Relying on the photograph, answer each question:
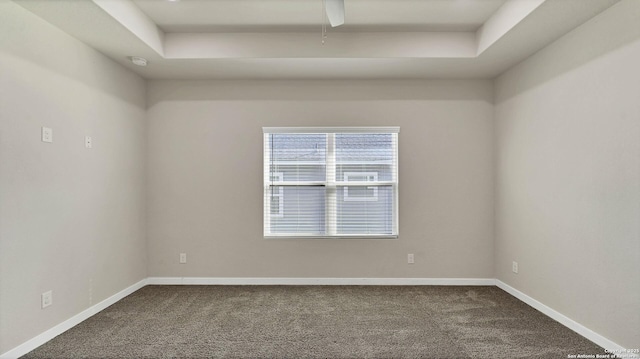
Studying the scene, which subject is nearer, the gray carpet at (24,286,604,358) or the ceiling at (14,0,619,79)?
the gray carpet at (24,286,604,358)

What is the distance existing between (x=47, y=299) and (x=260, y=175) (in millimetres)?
2300

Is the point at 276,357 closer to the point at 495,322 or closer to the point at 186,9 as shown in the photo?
the point at 495,322

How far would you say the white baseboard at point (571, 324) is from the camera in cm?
244

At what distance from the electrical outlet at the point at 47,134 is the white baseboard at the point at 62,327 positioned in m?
1.55

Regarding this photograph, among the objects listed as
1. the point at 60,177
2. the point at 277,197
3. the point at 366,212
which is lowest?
the point at 366,212

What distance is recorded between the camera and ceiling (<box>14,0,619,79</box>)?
272cm

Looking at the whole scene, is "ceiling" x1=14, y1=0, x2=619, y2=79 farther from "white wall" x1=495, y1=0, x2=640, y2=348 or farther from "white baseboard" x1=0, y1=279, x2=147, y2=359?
"white baseboard" x1=0, y1=279, x2=147, y2=359

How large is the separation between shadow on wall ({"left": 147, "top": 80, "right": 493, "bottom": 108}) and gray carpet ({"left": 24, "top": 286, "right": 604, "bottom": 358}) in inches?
91.8

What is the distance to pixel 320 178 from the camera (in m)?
4.16

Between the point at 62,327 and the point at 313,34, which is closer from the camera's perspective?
the point at 62,327

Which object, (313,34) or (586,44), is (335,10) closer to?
(313,34)

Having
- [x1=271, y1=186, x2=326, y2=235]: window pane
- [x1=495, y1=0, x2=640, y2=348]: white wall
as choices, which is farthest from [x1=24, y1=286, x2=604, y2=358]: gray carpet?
[x1=271, y1=186, x2=326, y2=235]: window pane

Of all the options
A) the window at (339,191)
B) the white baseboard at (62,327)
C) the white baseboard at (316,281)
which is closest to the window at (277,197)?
the window at (339,191)

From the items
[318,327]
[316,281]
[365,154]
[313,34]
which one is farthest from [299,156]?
[318,327]
